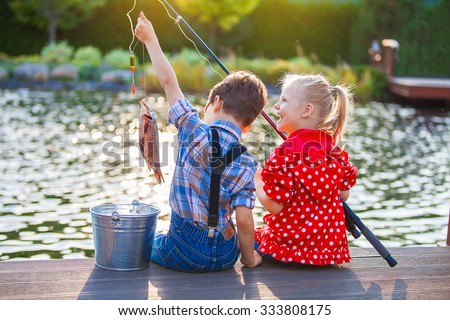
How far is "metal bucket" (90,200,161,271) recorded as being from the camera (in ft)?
9.87

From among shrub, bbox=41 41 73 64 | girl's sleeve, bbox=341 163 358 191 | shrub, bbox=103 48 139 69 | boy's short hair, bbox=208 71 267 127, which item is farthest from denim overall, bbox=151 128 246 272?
shrub, bbox=41 41 73 64

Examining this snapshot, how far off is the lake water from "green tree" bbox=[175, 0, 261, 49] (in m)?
9.64

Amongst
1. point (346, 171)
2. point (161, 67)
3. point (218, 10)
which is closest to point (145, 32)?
point (161, 67)

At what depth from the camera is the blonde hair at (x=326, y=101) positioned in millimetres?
3201

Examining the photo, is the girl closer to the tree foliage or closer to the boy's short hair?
the boy's short hair

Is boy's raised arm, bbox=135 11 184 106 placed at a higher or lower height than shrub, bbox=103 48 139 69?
higher

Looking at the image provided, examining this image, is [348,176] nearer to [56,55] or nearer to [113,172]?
[113,172]

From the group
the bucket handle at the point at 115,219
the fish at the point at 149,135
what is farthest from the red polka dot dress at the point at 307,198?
the bucket handle at the point at 115,219

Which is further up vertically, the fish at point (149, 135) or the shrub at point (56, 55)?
the fish at point (149, 135)

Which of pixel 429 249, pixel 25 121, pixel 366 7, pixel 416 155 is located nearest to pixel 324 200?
pixel 429 249

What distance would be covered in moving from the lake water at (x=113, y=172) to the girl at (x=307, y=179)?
503 millimetres

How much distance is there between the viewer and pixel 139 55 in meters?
21.4

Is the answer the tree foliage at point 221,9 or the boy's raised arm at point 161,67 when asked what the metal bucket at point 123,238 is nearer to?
the boy's raised arm at point 161,67
